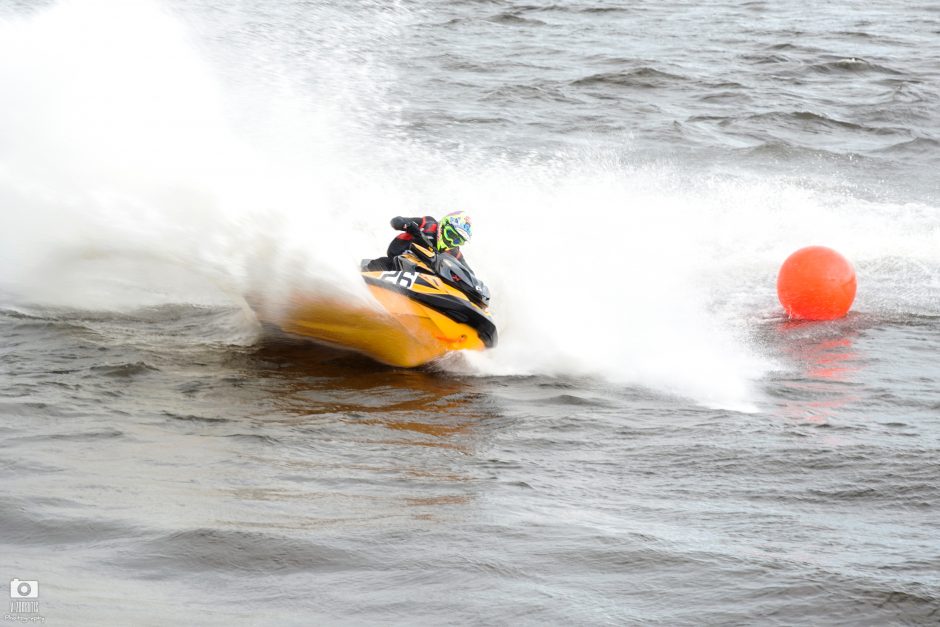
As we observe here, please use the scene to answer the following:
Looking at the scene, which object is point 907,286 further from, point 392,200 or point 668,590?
point 668,590

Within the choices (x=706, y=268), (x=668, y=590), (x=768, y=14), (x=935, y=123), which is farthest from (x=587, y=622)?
(x=768, y=14)

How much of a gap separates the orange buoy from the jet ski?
3.88m

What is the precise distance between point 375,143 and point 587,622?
13644 millimetres

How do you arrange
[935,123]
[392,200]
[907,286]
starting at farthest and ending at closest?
[935,123] → [392,200] → [907,286]

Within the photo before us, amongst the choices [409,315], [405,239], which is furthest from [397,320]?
[405,239]

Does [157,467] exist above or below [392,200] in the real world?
below

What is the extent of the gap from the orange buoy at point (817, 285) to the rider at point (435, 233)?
4042 millimetres

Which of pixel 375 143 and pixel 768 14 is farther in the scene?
pixel 768 14

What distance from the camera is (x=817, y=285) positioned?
12.1 meters

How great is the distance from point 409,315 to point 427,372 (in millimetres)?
544

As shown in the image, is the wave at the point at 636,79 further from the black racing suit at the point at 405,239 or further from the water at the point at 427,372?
the black racing suit at the point at 405,239

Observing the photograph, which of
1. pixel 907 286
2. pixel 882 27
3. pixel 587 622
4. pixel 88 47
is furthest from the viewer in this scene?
pixel 882 27

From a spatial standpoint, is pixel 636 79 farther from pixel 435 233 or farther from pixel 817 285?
pixel 435 233

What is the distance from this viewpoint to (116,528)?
5.72m
